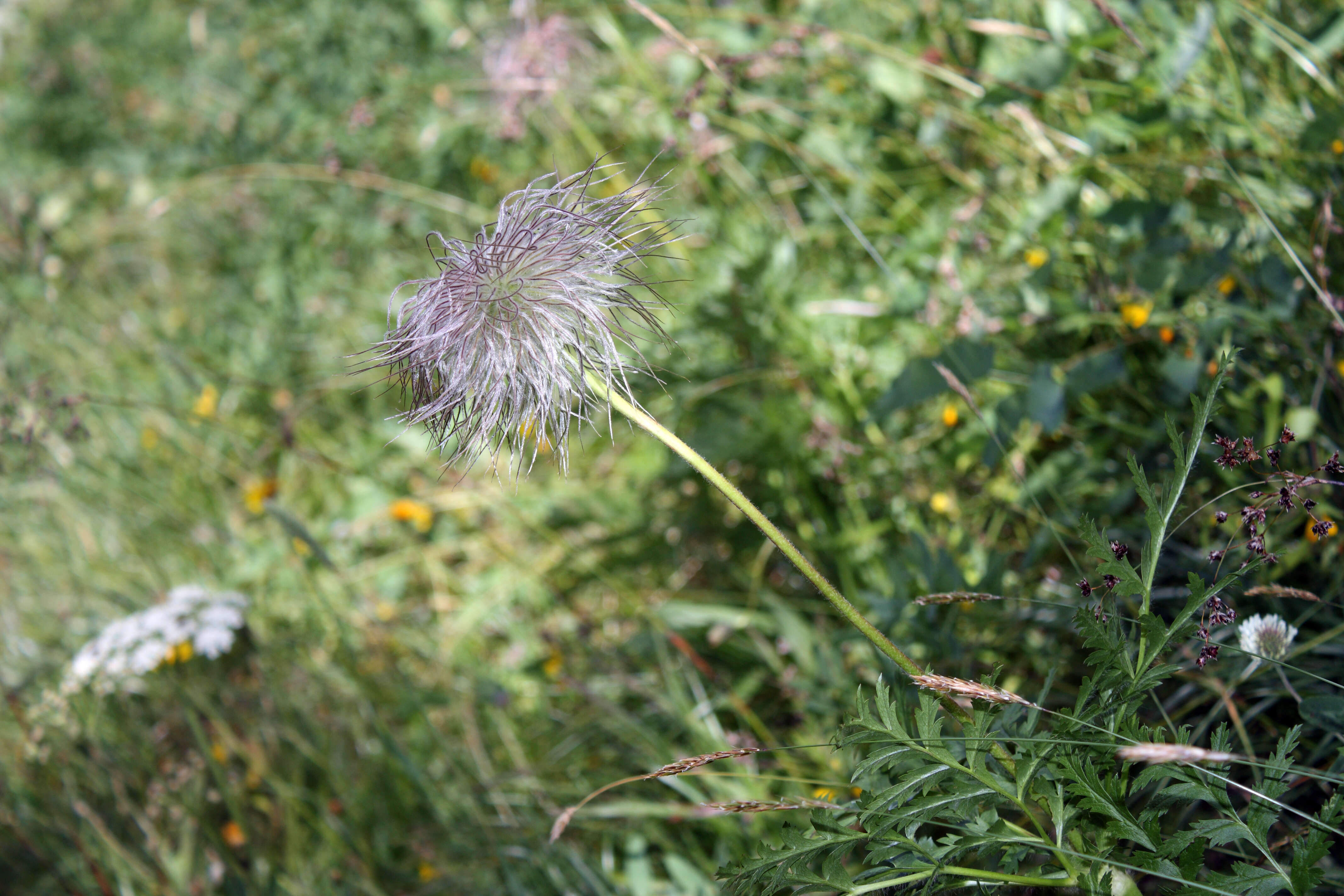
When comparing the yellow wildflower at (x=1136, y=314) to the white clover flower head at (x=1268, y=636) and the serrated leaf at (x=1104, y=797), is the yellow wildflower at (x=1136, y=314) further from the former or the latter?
the serrated leaf at (x=1104, y=797)

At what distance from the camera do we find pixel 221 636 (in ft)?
6.42

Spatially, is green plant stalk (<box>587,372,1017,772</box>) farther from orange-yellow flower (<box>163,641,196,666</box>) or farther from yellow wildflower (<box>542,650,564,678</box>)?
orange-yellow flower (<box>163,641,196,666</box>)

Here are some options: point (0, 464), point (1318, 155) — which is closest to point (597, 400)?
point (1318, 155)

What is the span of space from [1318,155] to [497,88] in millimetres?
2091

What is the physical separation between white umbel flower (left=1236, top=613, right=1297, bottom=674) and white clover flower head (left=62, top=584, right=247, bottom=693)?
73.3 inches

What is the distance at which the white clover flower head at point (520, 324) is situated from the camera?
105 centimetres

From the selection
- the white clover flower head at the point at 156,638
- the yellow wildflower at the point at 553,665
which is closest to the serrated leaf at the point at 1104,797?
the yellow wildflower at the point at 553,665

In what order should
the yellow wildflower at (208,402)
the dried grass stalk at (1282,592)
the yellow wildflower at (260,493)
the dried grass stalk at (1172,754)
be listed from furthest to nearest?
the yellow wildflower at (208,402)
the yellow wildflower at (260,493)
the dried grass stalk at (1282,592)
the dried grass stalk at (1172,754)

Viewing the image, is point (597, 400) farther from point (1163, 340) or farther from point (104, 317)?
point (104, 317)

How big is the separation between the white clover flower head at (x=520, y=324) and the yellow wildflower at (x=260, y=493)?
6.23ft

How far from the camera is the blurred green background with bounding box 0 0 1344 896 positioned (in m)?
1.63

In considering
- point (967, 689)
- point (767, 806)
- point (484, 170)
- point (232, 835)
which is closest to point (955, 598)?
point (967, 689)

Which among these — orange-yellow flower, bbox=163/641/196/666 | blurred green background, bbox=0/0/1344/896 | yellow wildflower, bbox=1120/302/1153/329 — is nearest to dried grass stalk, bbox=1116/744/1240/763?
blurred green background, bbox=0/0/1344/896

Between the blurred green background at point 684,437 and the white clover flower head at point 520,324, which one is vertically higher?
the white clover flower head at point 520,324
